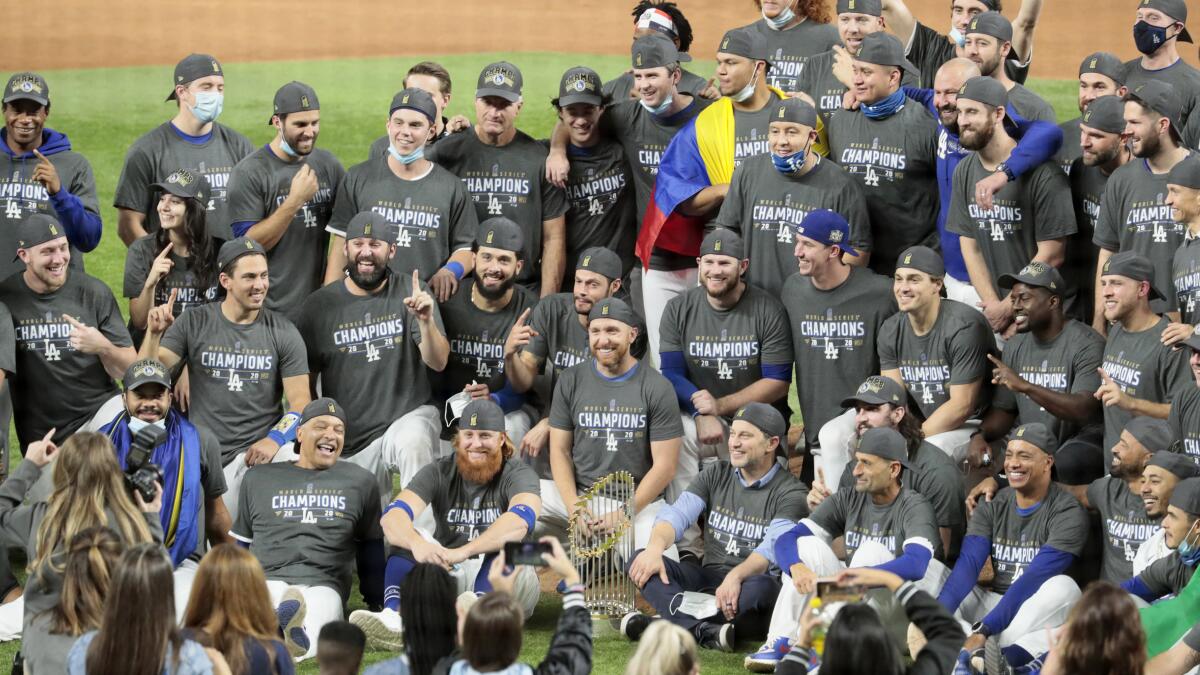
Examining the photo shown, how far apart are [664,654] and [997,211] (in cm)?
467

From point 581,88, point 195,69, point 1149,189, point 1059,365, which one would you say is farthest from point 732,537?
point 195,69

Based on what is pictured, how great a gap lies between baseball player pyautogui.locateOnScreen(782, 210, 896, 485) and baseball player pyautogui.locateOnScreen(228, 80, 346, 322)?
2.68 m

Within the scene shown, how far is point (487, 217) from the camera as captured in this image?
34.4 feet

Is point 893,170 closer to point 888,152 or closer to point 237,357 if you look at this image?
point 888,152

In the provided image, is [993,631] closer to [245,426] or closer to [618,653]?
[618,653]

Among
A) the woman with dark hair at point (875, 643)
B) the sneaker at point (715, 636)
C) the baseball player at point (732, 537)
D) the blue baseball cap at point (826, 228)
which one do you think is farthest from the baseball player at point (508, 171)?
the woman with dark hair at point (875, 643)

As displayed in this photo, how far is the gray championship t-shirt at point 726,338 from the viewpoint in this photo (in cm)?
955

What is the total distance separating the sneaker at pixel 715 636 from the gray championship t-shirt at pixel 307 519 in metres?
1.68

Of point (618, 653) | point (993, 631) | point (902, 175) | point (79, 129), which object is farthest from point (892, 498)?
point (79, 129)

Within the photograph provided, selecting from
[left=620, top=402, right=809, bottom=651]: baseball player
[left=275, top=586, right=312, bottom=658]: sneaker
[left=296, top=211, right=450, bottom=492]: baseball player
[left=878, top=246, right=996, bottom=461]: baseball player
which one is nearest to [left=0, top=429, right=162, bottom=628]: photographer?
[left=275, top=586, right=312, bottom=658]: sneaker

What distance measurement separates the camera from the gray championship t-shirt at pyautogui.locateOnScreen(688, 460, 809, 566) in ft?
29.1

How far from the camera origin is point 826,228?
30.3ft

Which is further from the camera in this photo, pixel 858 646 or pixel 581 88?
pixel 581 88

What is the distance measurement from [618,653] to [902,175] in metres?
3.07
